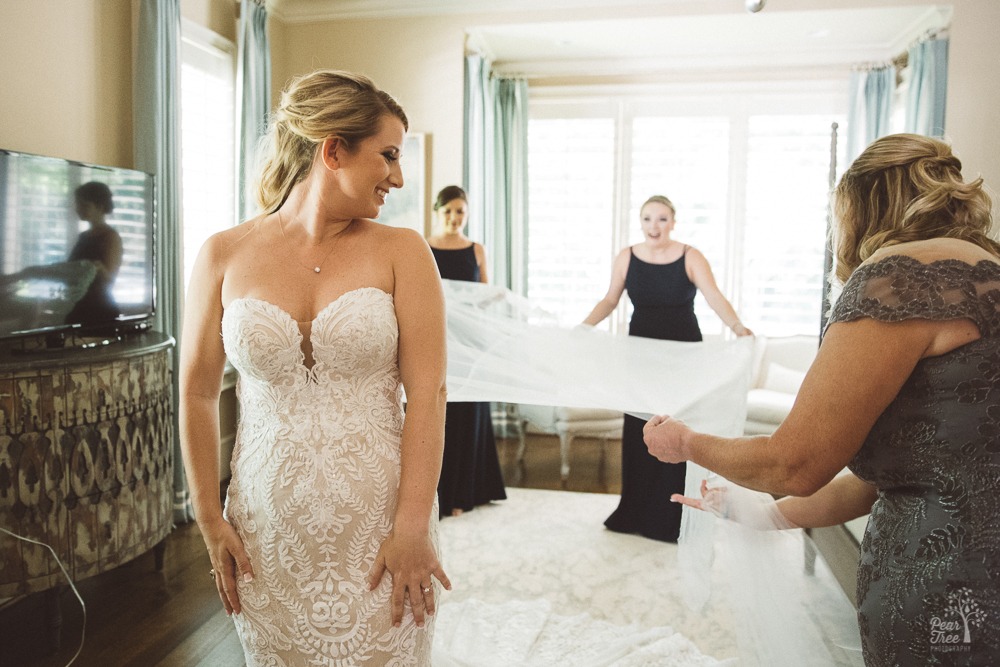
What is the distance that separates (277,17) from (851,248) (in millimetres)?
4955

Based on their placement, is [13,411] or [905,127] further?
[905,127]

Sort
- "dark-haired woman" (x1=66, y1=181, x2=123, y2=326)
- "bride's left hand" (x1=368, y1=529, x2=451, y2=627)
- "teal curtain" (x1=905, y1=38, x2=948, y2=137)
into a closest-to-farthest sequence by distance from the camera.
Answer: "bride's left hand" (x1=368, y1=529, x2=451, y2=627) → "dark-haired woman" (x1=66, y1=181, x2=123, y2=326) → "teal curtain" (x1=905, y1=38, x2=948, y2=137)

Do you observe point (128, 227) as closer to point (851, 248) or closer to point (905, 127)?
point (851, 248)

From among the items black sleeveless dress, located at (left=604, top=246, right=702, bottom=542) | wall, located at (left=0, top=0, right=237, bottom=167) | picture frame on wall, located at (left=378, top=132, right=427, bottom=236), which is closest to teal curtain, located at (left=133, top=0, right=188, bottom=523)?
wall, located at (left=0, top=0, right=237, bottom=167)

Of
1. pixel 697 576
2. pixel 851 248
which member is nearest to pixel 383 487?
pixel 851 248

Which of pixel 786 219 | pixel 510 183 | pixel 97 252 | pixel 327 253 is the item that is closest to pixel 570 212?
pixel 510 183

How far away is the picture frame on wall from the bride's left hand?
4.06 m

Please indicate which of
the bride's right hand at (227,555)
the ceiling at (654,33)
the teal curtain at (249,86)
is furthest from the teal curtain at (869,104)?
the bride's right hand at (227,555)

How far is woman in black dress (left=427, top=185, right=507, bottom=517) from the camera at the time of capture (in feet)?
13.6

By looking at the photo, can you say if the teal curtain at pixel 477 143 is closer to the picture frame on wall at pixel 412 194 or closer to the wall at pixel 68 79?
the picture frame on wall at pixel 412 194

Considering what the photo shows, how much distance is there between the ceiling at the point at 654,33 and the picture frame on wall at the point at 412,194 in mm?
854

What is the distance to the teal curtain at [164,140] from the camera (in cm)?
362

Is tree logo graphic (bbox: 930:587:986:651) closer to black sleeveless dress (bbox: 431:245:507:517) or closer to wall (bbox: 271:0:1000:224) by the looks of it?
black sleeveless dress (bbox: 431:245:507:517)

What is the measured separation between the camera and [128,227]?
3.34 m
